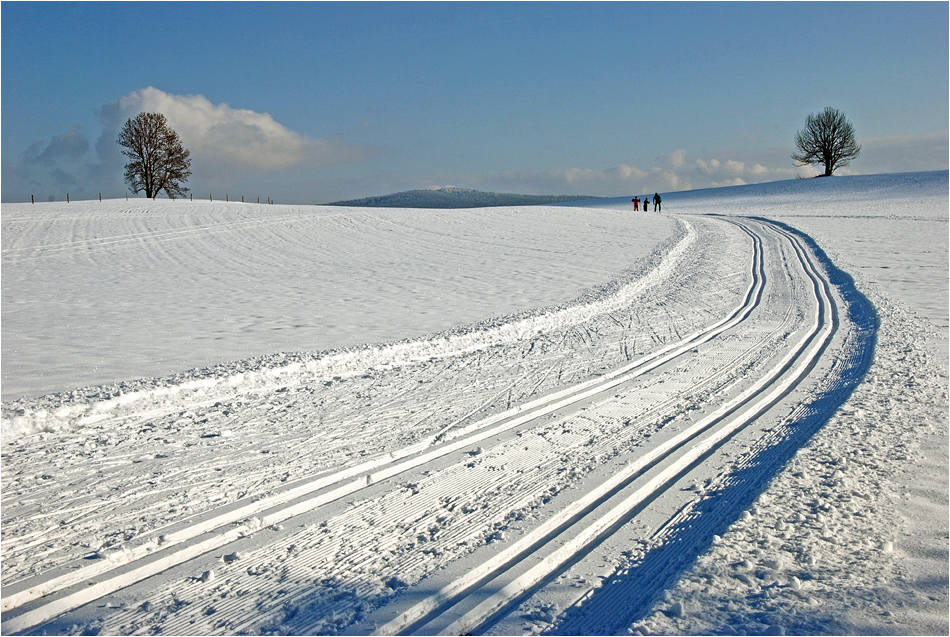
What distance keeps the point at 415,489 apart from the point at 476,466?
58 cm

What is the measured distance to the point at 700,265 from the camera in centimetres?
1781

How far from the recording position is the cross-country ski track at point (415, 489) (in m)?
3.18

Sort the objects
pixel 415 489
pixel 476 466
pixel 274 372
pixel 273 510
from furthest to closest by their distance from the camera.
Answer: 1. pixel 274 372
2. pixel 476 466
3. pixel 415 489
4. pixel 273 510

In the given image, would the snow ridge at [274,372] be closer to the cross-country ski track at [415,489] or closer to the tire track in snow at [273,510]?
the cross-country ski track at [415,489]

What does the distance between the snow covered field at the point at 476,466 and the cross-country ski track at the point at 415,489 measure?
19 mm

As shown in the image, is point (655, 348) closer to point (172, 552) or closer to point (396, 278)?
point (172, 552)

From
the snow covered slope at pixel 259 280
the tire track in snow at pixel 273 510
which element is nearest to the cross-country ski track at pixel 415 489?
the tire track in snow at pixel 273 510

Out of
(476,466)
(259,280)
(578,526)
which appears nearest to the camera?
(578,526)

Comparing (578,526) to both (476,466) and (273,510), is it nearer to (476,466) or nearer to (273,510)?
(476,466)

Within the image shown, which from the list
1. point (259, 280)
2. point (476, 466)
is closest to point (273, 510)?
point (476, 466)

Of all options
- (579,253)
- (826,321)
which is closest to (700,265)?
(579,253)

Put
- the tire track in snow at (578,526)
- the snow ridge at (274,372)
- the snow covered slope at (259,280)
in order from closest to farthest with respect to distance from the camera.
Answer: the tire track in snow at (578,526) → the snow ridge at (274,372) → the snow covered slope at (259,280)

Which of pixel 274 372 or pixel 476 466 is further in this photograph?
pixel 274 372

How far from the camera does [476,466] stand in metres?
4.79
